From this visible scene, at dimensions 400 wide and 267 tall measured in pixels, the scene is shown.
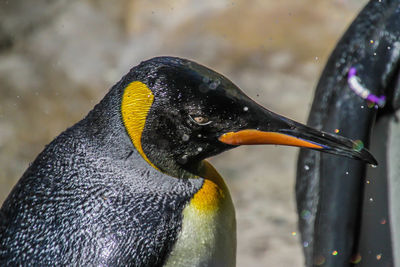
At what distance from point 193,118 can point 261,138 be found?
14cm

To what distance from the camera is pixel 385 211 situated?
1.47 meters

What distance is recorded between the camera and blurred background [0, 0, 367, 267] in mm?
3615

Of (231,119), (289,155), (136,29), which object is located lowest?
(231,119)

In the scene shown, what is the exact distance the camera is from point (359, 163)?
1.42 metres

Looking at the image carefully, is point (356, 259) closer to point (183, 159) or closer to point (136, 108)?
point (183, 159)

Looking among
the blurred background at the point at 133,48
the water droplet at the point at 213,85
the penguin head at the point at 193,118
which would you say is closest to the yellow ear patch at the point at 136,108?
the penguin head at the point at 193,118

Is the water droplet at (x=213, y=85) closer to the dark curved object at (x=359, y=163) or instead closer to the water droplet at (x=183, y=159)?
the water droplet at (x=183, y=159)

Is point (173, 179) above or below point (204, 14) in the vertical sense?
below

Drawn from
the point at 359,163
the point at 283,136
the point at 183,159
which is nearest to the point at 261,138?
the point at 283,136

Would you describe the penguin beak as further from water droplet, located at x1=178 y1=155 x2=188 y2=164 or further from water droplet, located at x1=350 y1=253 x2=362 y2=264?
water droplet, located at x1=350 y1=253 x2=362 y2=264

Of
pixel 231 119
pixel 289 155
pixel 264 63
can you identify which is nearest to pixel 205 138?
pixel 231 119

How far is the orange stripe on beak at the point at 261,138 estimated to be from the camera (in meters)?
1.17

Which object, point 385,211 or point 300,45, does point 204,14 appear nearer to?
point 300,45

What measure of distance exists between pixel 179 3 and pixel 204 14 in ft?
0.65
